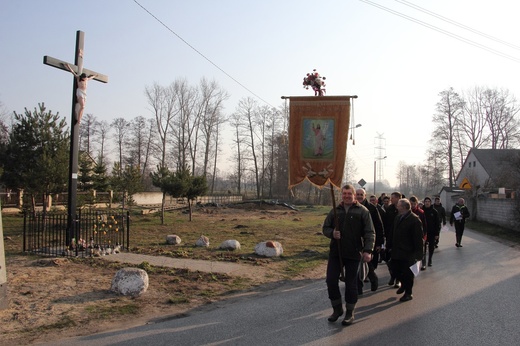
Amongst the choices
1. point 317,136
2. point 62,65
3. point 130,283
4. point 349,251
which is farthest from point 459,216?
point 62,65

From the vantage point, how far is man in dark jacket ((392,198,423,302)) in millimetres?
6980

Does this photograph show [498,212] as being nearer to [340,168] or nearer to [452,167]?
[340,168]

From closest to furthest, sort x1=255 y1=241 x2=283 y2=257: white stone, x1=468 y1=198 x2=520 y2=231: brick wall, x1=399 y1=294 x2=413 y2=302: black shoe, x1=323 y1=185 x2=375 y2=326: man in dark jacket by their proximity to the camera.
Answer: x1=323 y1=185 x2=375 y2=326: man in dark jacket → x1=399 y1=294 x2=413 y2=302: black shoe → x1=255 y1=241 x2=283 y2=257: white stone → x1=468 y1=198 x2=520 y2=231: brick wall

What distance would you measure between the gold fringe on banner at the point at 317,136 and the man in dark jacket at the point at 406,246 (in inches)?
56.3

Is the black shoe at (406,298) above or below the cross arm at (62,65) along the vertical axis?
below

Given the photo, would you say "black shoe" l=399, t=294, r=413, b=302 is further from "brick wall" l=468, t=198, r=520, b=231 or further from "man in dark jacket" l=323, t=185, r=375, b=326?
"brick wall" l=468, t=198, r=520, b=231

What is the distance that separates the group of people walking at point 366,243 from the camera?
5578 millimetres

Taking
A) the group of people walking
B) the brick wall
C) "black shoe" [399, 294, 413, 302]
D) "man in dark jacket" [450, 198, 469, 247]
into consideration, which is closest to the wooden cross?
the group of people walking

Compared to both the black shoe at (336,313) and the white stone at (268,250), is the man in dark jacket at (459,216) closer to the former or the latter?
the white stone at (268,250)

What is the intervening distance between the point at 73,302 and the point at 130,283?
92 cm

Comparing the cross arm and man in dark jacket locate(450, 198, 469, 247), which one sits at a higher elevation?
the cross arm

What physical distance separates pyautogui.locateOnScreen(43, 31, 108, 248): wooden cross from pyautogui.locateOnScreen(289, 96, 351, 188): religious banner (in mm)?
6725

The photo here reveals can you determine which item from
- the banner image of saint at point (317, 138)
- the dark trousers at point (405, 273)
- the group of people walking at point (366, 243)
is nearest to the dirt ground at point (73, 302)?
the group of people walking at point (366, 243)

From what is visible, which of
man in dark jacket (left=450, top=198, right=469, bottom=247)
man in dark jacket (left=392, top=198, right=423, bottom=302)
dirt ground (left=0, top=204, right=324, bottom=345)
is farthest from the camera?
man in dark jacket (left=450, top=198, right=469, bottom=247)
